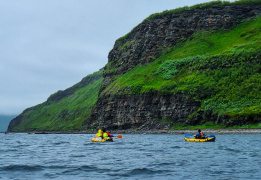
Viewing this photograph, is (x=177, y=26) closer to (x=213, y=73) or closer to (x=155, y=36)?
(x=155, y=36)

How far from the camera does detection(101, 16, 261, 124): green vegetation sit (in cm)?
10600

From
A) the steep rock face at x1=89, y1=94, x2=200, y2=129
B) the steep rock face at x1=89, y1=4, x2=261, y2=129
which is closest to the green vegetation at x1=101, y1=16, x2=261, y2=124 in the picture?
the steep rock face at x1=89, y1=94, x2=200, y2=129

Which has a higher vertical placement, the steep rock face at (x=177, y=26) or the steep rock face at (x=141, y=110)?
the steep rock face at (x=177, y=26)

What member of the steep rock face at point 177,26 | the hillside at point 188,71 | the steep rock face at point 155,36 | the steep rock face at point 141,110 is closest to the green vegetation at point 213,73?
the hillside at point 188,71

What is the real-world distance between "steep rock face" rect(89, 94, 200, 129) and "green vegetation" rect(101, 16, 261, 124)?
3120 mm

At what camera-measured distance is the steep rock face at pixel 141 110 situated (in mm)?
116438

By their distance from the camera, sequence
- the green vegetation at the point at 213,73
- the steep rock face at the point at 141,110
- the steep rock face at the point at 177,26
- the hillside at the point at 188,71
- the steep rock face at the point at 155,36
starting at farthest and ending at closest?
the steep rock face at the point at 177,26
the steep rock face at the point at 155,36
the steep rock face at the point at 141,110
the hillside at the point at 188,71
the green vegetation at the point at 213,73

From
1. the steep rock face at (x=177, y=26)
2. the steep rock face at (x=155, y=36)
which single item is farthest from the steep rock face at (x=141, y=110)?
the steep rock face at (x=177, y=26)

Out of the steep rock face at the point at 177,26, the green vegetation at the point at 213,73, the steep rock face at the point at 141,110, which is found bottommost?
the steep rock face at the point at 141,110

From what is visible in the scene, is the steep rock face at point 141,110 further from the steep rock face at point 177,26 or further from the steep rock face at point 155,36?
the steep rock face at point 177,26

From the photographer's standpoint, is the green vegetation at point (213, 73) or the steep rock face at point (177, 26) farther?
the steep rock face at point (177, 26)

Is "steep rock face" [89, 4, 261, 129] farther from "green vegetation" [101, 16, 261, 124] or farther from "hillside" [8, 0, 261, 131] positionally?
"green vegetation" [101, 16, 261, 124]

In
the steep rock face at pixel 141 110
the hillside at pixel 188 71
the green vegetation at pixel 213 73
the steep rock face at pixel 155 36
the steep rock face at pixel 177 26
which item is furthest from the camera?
the steep rock face at pixel 177 26

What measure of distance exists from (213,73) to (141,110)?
3263 cm
